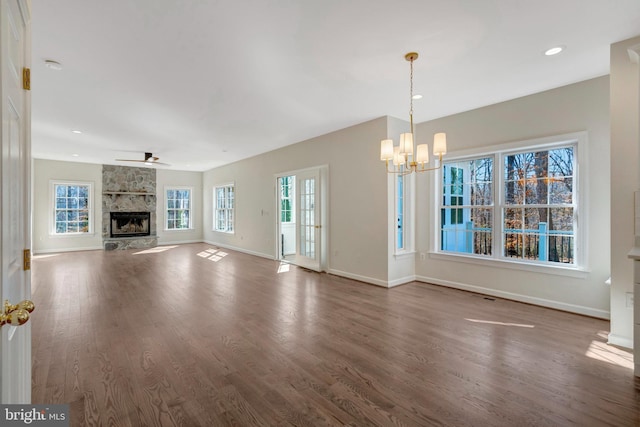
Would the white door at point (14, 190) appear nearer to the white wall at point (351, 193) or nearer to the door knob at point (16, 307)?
the door knob at point (16, 307)

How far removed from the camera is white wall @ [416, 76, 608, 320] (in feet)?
11.4

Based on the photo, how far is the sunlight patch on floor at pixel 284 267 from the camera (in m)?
6.21

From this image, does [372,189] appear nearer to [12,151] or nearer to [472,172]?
[472,172]

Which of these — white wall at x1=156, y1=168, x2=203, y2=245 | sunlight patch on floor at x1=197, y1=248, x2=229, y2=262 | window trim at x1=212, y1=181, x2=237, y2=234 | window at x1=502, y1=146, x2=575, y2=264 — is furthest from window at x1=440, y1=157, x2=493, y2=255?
white wall at x1=156, y1=168, x2=203, y2=245

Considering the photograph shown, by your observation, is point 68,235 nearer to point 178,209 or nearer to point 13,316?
point 178,209

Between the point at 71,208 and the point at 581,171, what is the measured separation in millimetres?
12174

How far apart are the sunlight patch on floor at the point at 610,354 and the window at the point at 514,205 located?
4.11 feet

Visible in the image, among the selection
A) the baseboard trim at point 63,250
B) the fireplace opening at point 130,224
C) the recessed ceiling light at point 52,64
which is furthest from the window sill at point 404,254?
the baseboard trim at point 63,250

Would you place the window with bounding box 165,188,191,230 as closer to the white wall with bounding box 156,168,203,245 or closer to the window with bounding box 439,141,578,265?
the white wall with bounding box 156,168,203,245

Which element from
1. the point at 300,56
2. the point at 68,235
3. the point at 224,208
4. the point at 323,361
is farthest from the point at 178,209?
the point at 323,361

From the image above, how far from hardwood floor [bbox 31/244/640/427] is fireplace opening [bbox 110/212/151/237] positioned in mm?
5713

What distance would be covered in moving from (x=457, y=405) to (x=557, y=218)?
10.4 ft

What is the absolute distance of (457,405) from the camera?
1982 millimetres

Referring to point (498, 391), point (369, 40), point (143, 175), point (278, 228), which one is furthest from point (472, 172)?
point (143, 175)
